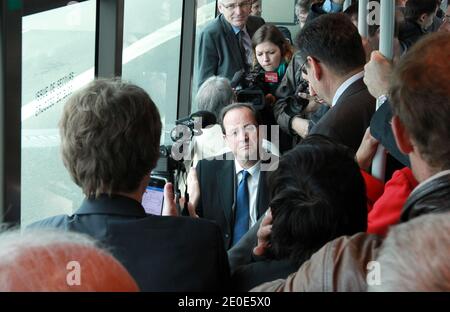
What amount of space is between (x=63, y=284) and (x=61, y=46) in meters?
2.62

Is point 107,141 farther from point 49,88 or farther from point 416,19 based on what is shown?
point 416,19

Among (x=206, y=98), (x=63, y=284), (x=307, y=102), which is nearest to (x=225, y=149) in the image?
(x=206, y=98)

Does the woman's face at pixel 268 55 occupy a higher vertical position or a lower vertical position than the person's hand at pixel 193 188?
higher

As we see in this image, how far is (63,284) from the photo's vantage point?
0.68 metres

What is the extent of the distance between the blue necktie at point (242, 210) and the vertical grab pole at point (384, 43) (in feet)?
2.44

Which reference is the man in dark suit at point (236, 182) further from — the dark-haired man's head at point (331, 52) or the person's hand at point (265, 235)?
the person's hand at point (265, 235)

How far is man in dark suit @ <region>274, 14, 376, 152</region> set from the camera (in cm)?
233

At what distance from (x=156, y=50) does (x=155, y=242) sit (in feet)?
11.0

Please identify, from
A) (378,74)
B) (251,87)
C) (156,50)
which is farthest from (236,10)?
(378,74)

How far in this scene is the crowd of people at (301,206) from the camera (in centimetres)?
70

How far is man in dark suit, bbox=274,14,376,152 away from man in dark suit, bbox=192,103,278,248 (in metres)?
0.36

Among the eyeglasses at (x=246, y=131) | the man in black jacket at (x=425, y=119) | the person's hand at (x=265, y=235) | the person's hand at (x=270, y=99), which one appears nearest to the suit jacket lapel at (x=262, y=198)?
the eyeglasses at (x=246, y=131)

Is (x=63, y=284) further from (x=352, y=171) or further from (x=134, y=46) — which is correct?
(x=134, y=46)

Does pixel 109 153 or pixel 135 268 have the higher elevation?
pixel 109 153
